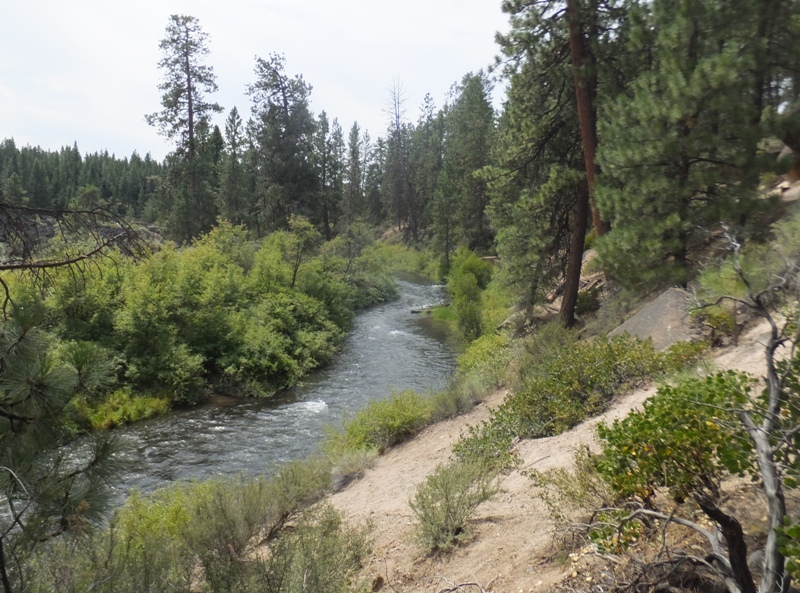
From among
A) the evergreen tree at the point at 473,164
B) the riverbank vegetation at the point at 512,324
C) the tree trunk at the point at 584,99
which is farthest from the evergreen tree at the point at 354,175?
the tree trunk at the point at 584,99

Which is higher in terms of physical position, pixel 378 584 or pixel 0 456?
pixel 0 456

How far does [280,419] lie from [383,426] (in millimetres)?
4144

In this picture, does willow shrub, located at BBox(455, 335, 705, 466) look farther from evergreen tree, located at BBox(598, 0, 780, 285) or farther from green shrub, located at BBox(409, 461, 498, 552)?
evergreen tree, located at BBox(598, 0, 780, 285)

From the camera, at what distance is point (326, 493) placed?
8.58m

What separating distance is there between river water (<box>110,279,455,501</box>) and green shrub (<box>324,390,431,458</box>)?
1296mm

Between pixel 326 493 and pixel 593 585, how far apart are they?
5.78 meters

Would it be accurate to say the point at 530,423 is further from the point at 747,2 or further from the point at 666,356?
the point at 747,2

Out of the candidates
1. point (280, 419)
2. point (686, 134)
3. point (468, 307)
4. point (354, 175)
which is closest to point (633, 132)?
point (686, 134)

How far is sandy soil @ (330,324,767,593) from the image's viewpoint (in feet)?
14.5

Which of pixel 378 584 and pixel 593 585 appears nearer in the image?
pixel 593 585

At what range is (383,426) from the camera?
34.7ft

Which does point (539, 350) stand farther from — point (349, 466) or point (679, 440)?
point (679, 440)

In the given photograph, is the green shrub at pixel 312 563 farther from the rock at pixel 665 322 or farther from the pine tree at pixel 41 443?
the rock at pixel 665 322

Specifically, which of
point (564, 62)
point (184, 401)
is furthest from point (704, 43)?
point (184, 401)
